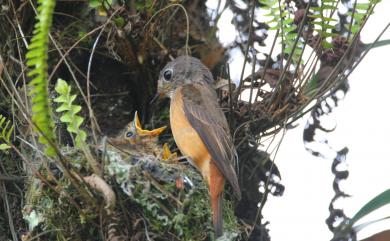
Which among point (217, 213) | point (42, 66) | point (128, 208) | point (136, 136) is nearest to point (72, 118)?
point (128, 208)

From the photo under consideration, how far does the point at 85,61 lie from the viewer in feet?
18.2

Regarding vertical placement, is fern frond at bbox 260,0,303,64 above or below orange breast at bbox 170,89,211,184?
above

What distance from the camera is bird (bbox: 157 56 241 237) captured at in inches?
197

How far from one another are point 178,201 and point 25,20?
178cm

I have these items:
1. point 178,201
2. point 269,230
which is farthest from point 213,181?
point 269,230

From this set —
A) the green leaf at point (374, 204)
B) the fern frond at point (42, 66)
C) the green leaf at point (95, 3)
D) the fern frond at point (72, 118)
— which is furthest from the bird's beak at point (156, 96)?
the fern frond at point (42, 66)

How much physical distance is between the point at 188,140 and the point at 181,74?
50cm

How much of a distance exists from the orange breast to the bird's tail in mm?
492

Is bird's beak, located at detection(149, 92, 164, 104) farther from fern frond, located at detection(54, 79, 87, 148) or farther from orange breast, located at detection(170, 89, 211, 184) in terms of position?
fern frond, located at detection(54, 79, 87, 148)

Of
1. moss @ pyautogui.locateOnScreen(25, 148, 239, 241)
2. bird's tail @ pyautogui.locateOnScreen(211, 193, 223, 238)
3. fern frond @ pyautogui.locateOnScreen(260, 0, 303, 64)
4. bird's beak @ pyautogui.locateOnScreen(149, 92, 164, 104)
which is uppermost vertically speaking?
fern frond @ pyautogui.locateOnScreen(260, 0, 303, 64)

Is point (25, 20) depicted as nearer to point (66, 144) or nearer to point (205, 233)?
point (66, 144)

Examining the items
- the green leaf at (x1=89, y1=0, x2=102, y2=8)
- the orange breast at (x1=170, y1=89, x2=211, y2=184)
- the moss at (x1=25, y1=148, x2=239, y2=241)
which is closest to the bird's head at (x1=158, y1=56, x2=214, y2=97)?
the orange breast at (x1=170, y1=89, x2=211, y2=184)

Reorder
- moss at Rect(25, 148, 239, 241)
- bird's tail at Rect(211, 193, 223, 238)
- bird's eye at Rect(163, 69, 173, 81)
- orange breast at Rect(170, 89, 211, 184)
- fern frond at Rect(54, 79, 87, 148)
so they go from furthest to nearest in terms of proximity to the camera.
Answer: bird's eye at Rect(163, 69, 173, 81) → orange breast at Rect(170, 89, 211, 184) → bird's tail at Rect(211, 193, 223, 238) → moss at Rect(25, 148, 239, 241) → fern frond at Rect(54, 79, 87, 148)

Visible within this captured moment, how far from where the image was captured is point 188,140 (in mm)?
5418
